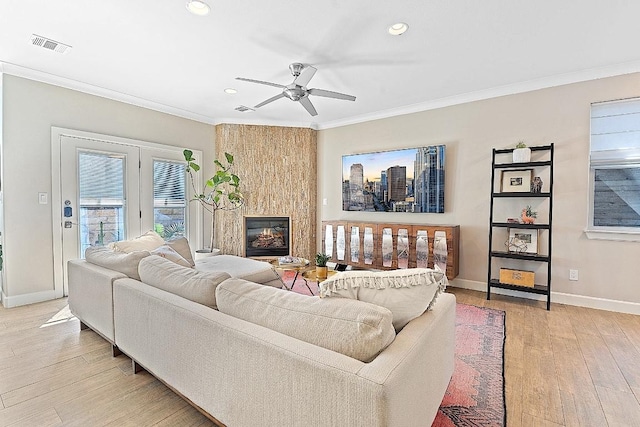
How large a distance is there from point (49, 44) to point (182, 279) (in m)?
2.80

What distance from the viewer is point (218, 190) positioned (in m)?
5.12

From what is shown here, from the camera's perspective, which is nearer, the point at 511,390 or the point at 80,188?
the point at 511,390

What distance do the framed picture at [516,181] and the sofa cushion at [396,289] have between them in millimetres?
2968

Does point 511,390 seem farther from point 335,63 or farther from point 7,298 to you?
point 7,298

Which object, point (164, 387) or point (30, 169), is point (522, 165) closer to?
point (164, 387)

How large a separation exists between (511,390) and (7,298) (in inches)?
187

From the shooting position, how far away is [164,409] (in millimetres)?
1712

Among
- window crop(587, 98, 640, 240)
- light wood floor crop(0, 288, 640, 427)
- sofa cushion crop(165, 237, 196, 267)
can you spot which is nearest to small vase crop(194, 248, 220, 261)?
sofa cushion crop(165, 237, 196, 267)

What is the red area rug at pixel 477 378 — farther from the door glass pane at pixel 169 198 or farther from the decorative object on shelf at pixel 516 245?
the door glass pane at pixel 169 198

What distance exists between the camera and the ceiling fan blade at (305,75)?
2.92 meters

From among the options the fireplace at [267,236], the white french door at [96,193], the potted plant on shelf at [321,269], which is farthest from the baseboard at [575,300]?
the white french door at [96,193]

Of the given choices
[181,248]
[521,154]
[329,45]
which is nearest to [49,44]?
[181,248]

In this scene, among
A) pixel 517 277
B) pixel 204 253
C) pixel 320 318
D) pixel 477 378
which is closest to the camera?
pixel 320 318

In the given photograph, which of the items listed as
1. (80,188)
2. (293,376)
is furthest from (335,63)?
(80,188)
